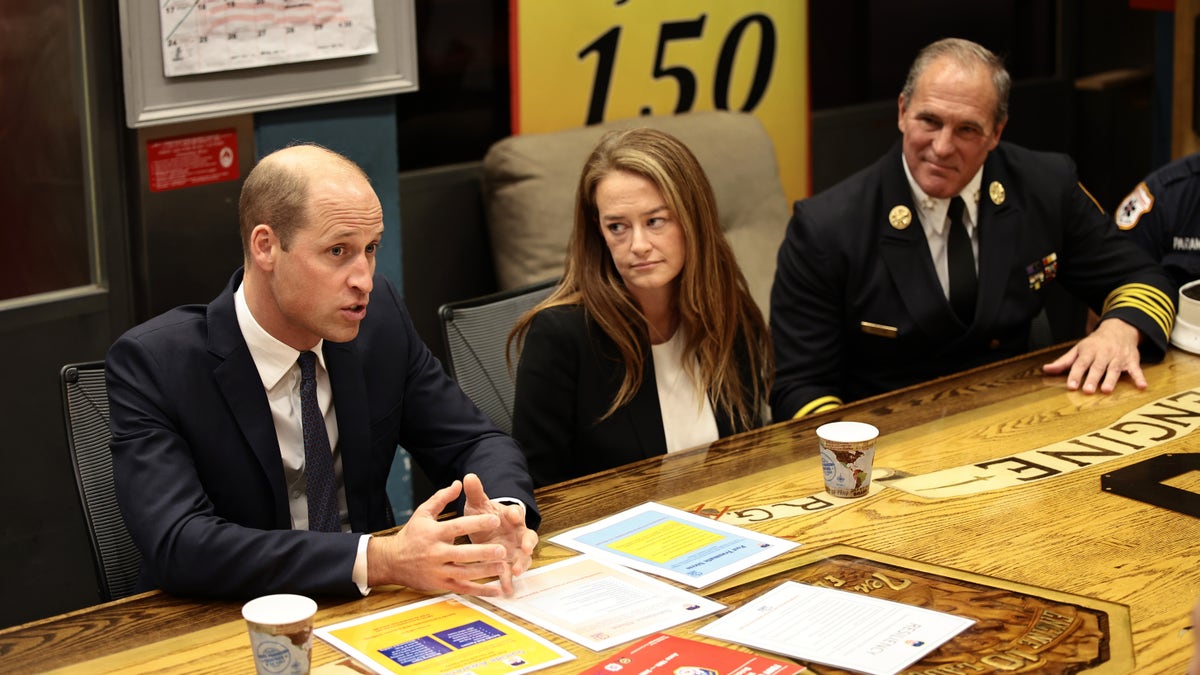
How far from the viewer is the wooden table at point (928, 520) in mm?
1756

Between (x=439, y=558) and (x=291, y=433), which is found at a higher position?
(x=291, y=433)

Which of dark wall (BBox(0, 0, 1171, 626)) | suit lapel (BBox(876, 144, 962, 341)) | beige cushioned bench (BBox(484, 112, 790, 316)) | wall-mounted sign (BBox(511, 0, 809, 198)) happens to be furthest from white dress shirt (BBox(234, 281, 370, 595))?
wall-mounted sign (BBox(511, 0, 809, 198))

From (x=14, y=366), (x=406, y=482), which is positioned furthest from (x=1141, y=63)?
(x=14, y=366)

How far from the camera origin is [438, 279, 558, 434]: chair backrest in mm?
2838

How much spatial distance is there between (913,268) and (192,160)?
5.58 feet

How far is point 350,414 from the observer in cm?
228

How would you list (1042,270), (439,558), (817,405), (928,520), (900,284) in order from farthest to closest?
(1042,270), (900,284), (817,405), (928,520), (439,558)

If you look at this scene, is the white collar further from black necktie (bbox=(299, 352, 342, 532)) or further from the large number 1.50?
the large number 1.50

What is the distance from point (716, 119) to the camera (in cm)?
427

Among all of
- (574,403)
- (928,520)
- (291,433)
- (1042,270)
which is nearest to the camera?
(928,520)

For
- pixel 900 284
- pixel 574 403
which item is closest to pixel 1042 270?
pixel 900 284

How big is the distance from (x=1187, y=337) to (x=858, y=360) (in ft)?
2.33

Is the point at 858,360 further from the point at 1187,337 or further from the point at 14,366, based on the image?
the point at 14,366

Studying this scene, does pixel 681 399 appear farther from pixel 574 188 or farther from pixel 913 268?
pixel 574 188
